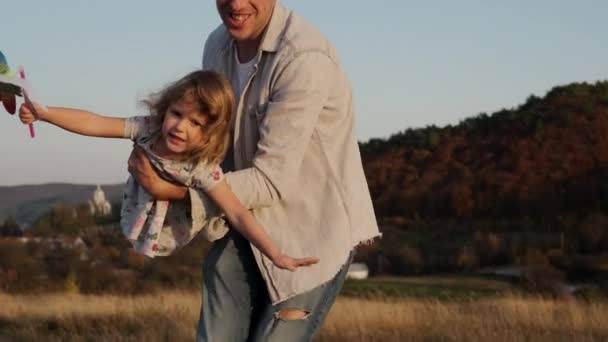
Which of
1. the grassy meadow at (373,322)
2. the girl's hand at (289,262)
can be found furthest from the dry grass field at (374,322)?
the girl's hand at (289,262)

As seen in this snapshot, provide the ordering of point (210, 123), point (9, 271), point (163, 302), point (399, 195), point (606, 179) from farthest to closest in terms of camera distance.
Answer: point (399, 195) < point (606, 179) < point (9, 271) < point (163, 302) < point (210, 123)

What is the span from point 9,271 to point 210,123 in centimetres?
1553

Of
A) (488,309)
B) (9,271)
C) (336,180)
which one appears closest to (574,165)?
(9,271)

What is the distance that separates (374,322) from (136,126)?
4.72 metres

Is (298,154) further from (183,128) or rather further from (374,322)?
(374,322)

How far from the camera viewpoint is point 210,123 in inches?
101

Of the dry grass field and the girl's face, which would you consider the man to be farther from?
the dry grass field

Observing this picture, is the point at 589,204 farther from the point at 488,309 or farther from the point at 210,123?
the point at 210,123

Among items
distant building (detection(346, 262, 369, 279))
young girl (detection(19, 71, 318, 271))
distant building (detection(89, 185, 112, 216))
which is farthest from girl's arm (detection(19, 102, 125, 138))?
distant building (detection(89, 185, 112, 216))

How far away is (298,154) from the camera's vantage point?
2605 millimetres

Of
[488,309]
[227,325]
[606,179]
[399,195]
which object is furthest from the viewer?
[399,195]

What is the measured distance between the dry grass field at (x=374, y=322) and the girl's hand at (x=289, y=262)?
379 cm

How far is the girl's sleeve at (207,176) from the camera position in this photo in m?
2.52

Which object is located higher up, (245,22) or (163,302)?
(245,22)
